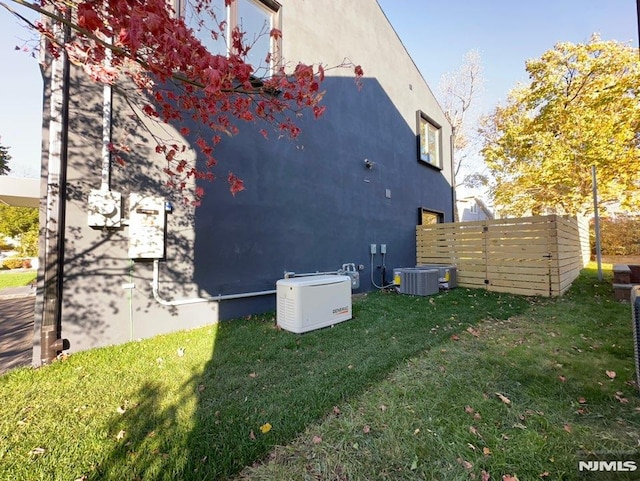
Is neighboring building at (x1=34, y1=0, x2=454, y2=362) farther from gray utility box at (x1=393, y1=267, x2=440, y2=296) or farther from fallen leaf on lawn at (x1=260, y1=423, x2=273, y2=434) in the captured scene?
fallen leaf on lawn at (x1=260, y1=423, x2=273, y2=434)

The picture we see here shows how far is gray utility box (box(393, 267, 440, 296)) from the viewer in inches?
233

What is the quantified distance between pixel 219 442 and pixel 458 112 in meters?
19.0

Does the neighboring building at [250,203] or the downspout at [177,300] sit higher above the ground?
the neighboring building at [250,203]

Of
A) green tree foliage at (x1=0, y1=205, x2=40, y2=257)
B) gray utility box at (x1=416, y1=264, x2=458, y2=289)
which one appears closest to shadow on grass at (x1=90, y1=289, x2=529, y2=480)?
gray utility box at (x1=416, y1=264, x2=458, y2=289)

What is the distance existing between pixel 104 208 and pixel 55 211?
0.39m

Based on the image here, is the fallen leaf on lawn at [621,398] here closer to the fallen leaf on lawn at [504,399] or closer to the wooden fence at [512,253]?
the fallen leaf on lawn at [504,399]

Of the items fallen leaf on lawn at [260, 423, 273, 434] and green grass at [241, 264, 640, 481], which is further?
fallen leaf on lawn at [260, 423, 273, 434]

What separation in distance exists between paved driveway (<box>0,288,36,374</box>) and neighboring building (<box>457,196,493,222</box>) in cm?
2042

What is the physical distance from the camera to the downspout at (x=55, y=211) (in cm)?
272

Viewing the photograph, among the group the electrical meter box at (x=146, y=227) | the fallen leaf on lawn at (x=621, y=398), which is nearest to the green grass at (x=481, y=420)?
the fallen leaf on lawn at (x=621, y=398)

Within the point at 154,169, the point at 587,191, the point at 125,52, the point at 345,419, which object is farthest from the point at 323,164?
the point at 587,191

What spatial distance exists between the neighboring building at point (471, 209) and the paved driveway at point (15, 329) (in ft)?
67.0

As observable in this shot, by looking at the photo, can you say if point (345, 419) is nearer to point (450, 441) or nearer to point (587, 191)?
point (450, 441)

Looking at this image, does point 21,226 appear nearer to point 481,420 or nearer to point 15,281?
point 15,281
